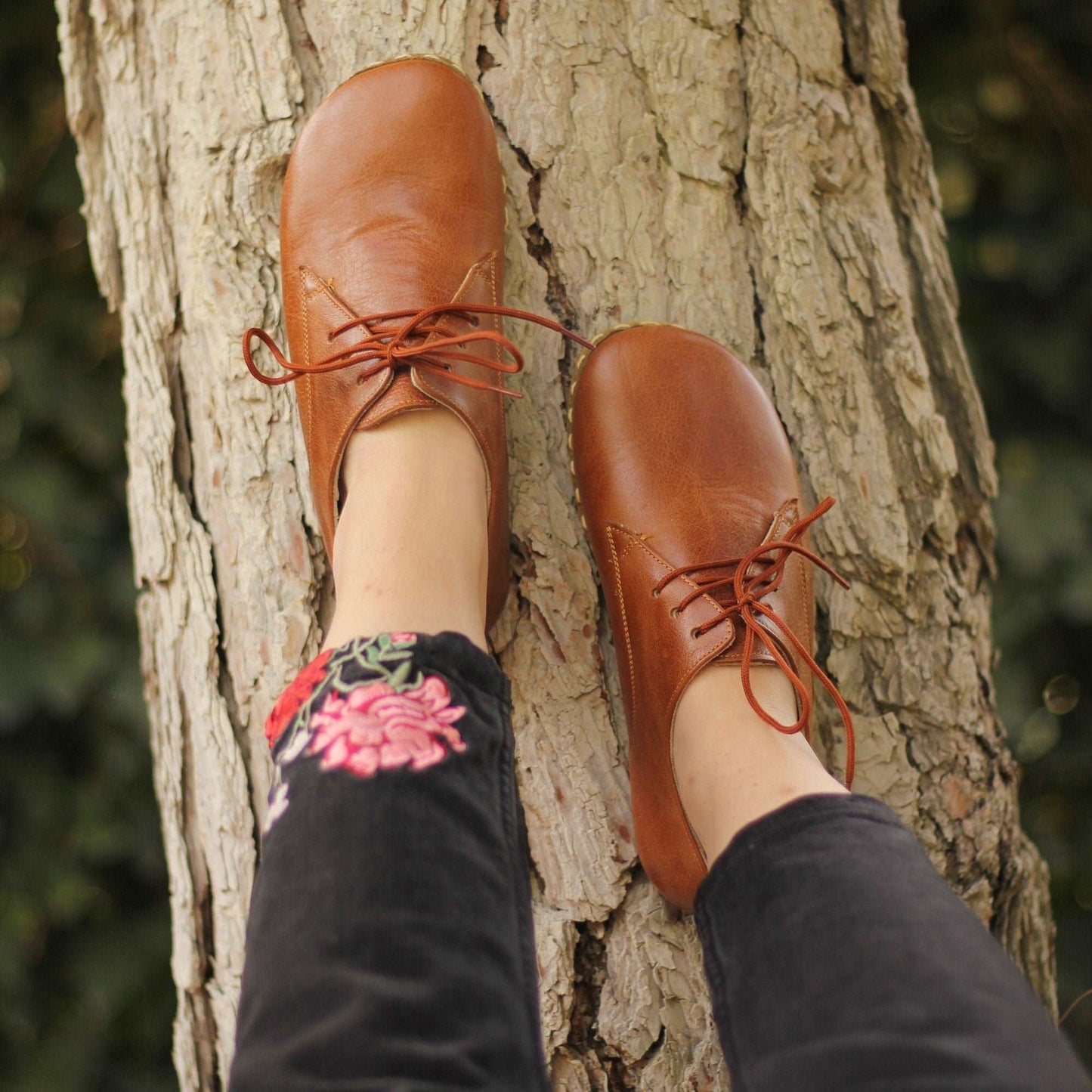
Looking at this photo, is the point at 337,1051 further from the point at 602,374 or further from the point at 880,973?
the point at 602,374

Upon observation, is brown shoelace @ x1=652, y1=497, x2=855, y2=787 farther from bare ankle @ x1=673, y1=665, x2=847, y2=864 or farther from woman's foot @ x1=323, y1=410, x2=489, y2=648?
woman's foot @ x1=323, y1=410, x2=489, y2=648

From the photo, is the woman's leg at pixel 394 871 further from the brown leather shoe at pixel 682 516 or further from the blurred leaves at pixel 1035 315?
the blurred leaves at pixel 1035 315

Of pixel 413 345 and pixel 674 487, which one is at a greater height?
pixel 413 345

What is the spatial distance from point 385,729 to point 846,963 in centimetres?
36

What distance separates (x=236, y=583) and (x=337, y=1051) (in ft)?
1.84

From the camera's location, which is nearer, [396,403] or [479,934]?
[479,934]

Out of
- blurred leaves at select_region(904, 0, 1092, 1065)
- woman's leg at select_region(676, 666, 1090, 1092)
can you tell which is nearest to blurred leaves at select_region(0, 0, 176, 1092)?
woman's leg at select_region(676, 666, 1090, 1092)

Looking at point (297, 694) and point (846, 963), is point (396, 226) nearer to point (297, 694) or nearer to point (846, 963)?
point (297, 694)

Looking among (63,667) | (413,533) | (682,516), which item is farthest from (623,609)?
(63,667)

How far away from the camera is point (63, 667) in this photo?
1.39m

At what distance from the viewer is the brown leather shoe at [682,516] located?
3.01 ft

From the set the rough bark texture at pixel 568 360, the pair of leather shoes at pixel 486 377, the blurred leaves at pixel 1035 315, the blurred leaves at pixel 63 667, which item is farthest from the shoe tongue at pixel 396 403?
the blurred leaves at pixel 1035 315

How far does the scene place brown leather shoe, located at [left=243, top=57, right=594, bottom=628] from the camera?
97cm

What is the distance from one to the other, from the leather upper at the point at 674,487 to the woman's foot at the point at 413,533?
0.16 metres
